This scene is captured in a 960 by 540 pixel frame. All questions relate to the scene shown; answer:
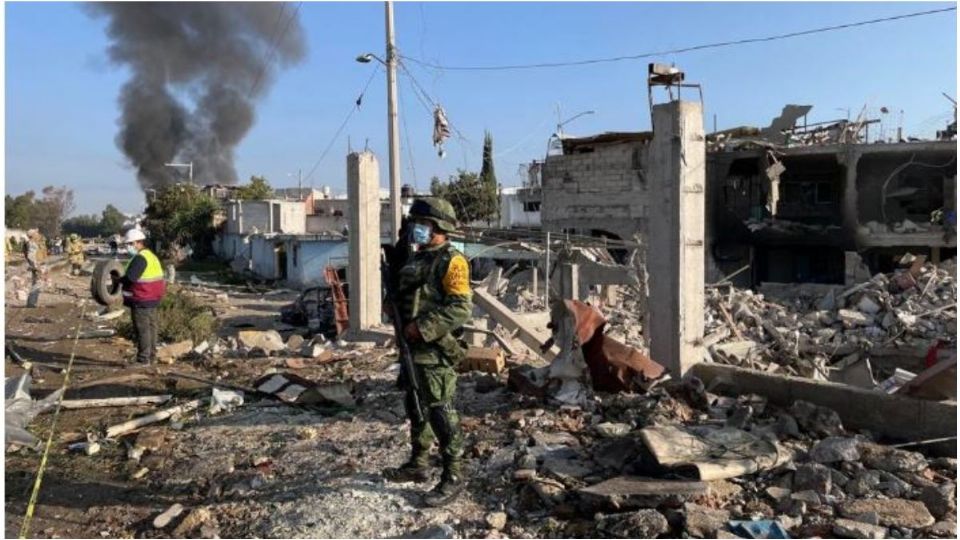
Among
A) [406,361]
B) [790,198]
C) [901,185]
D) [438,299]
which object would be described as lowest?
[406,361]

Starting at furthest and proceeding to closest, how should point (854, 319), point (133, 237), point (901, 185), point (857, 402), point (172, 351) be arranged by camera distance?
1. point (901, 185)
2. point (854, 319)
3. point (172, 351)
4. point (133, 237)
5. point (857, 402)

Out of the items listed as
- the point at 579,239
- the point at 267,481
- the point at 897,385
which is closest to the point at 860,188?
the point at 579,239

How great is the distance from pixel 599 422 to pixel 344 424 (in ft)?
6.50

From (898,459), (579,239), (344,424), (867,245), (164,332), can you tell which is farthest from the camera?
(867,245)

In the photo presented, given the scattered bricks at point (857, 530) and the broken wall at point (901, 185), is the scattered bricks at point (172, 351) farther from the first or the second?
the broken wall at point (901, 185)

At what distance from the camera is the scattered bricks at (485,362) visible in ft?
25.4

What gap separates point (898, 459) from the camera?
452 cm

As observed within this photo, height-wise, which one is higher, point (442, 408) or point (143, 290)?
point (143, 290)

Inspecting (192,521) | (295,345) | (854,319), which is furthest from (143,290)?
(854,319)

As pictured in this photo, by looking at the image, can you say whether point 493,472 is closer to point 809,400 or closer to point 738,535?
point 738,535

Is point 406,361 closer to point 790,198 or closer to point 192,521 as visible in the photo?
point 192,521

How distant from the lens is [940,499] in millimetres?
3984

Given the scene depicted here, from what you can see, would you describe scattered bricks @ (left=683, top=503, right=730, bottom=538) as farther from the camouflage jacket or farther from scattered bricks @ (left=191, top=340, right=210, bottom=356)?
scattered bricks @ (left=191, top=340, right=210, bottom=356)

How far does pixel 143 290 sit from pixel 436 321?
18.2ft
